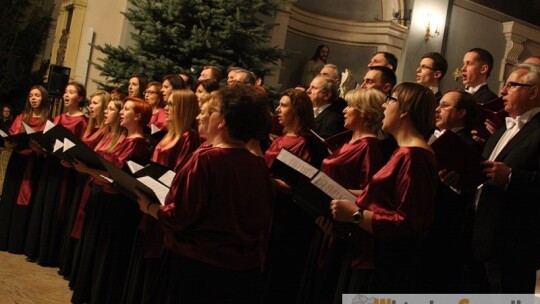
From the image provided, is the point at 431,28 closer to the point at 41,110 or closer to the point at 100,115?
the point at 41,110

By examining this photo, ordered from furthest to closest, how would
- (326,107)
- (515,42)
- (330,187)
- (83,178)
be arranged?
(515,42), (83,178), (326,107), (330,187)

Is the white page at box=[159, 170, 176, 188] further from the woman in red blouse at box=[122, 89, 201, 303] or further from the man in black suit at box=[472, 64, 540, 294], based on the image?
the man in black suit at box=[472, 64, 540, 294]

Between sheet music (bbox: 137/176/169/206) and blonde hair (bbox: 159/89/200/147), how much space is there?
82 centimetres

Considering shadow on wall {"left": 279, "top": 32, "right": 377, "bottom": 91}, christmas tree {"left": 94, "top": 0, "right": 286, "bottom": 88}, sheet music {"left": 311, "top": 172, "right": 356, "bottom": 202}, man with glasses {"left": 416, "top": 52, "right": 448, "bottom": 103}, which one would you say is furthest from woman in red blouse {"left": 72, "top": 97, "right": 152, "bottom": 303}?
shadow on wall {"left": 279, "top": 32, "right": 377, "bottom": 91}

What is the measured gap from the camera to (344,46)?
1129 centimetres

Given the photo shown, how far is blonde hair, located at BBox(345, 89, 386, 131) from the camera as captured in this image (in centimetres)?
343

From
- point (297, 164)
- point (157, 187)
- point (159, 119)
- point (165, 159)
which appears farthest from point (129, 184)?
Answer: point (159, 119)

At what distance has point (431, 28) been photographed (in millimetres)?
10508

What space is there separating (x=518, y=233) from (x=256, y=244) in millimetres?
1296

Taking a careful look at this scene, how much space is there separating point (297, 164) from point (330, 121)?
1421mm

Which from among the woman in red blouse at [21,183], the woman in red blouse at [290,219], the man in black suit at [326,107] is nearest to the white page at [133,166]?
the woman in red blouse at [290,219]

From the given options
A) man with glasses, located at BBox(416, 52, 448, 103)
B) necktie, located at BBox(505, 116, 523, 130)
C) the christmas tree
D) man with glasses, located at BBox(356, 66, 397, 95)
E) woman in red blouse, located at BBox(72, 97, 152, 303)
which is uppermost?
the christmas tree

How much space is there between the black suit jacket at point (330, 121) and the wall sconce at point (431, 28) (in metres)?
6.55

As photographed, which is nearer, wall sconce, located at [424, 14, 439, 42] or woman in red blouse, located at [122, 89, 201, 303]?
woman in red blouse, located at [122, 89, 201, 303]
